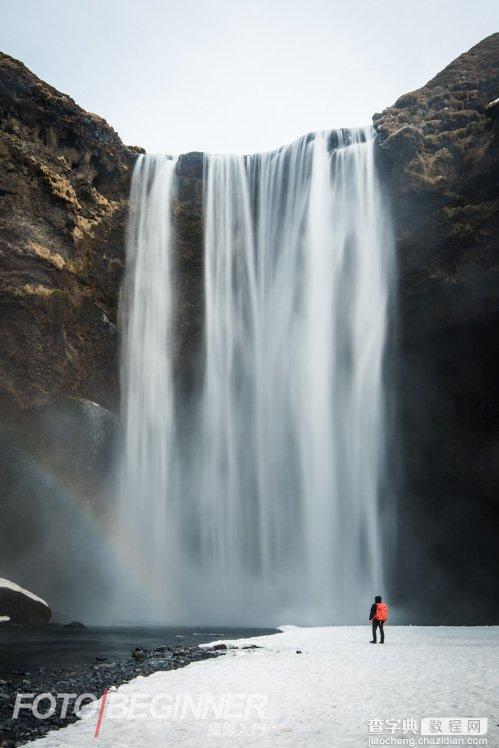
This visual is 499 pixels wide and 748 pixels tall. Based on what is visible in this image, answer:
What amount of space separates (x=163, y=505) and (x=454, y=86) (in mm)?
23205

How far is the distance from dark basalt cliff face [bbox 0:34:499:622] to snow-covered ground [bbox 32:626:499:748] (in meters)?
15.1

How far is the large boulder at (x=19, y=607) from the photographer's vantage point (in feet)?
58.2

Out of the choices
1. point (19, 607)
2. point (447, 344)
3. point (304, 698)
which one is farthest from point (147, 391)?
point (304, 698)

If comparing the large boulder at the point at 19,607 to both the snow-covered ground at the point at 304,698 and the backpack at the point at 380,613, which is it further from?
the backpack at the point at 380,613

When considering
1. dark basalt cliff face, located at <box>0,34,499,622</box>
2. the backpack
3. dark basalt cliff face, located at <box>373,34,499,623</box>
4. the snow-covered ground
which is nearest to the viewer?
the snow-covered ground

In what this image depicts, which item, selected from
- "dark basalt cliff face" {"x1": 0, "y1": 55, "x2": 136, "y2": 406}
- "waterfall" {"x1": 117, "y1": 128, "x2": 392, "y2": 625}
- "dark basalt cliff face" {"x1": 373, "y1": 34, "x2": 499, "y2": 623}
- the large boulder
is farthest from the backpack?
"dark basalt cliff face" {"x1": 0, "y1": 55, "x2": 136, "y2": 406}

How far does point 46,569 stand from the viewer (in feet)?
78.2

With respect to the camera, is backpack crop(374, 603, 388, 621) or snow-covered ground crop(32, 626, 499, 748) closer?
snow-covered ground crop(32, 626, 499, 748)

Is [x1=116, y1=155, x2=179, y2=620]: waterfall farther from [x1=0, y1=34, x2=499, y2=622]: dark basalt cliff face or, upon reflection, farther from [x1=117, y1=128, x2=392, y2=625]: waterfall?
[x1=0, y1=34, x2=499, y2=622]: dark basalt cliff face

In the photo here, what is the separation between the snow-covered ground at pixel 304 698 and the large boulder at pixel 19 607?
10087 mm

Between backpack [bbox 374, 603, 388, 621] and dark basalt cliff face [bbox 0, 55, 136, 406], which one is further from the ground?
dark basalt cliff face [bbox 0, 55, 136, 406]

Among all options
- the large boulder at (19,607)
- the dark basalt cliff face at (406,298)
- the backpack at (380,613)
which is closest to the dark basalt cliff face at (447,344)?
the dark basalt cliff face at (406,298)

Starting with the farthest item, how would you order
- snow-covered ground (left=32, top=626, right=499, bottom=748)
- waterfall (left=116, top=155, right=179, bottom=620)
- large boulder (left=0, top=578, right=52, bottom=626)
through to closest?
waterfall (left=116, top=155, right=179, bottom=620), large boulder (left=0, top=578, right=52, bottom=626), snow-covered ground (left=32, top=626, right=499, bottom=748)

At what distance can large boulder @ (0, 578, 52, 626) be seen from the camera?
17734 mm
